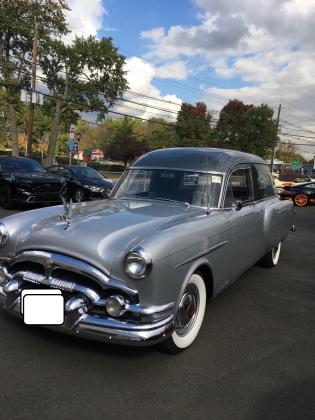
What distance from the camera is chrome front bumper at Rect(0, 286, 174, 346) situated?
2.94 meters

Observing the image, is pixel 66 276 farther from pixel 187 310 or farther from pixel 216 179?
pixel 216 179

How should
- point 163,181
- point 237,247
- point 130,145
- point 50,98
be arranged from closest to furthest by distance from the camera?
point 237,247
point 163,181
point 50,98
point 130,145

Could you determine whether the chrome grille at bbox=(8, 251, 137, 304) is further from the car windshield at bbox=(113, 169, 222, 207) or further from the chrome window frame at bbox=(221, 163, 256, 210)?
the chrome window frame at bbox=(221, 163, 256, 210)

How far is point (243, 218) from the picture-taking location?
15.3ft

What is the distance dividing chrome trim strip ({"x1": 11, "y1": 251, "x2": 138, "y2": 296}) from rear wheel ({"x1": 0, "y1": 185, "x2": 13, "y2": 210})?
8.92 m

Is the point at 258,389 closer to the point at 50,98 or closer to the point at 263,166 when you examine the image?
the point at 263,166

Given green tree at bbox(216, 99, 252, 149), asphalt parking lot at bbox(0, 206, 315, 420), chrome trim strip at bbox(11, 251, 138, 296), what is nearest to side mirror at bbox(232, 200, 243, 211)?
asphalt parking lot at bbox(0, 206, 315, 420)

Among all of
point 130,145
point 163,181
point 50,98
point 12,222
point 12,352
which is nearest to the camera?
point 12,352

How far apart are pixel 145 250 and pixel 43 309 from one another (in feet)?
2.88

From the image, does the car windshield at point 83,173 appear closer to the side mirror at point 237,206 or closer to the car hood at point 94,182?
the car hood at point 94,182

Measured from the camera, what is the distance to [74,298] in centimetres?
309

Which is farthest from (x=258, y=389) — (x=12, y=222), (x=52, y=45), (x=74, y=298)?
(x=52, y=45)

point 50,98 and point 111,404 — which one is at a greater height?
point 50,98

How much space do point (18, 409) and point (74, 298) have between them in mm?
785
